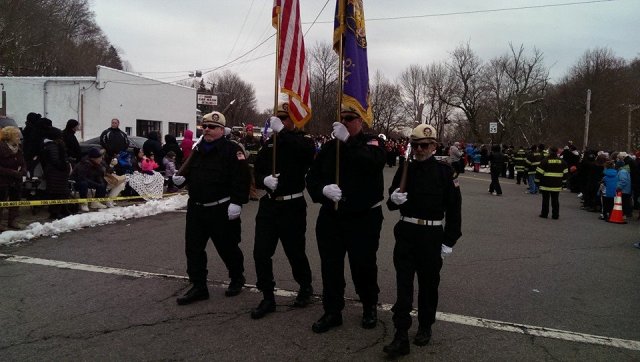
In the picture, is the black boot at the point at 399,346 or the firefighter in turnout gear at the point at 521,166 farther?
the firefighter in turnout gear at the point at 521,166

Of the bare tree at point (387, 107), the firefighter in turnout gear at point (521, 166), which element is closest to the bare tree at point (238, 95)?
the bare tree at point (387, 107)

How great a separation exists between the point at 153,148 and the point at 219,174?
9.39m

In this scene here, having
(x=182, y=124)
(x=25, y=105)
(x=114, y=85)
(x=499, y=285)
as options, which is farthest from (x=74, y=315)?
(x=182, y=124)

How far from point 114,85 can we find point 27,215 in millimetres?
18544

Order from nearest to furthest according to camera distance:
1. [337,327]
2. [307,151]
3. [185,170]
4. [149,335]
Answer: [149,335]
[337,327]
[307,151]
[185,170]

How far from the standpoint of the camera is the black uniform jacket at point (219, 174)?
4.88 m

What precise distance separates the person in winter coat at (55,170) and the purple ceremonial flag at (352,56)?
276 inches

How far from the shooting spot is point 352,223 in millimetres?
4223

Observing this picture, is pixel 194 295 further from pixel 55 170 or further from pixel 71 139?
pixel 71 139

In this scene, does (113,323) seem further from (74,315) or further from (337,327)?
(337,327)

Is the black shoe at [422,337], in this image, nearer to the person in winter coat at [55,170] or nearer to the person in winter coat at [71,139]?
the person in winter coat at [55,170]

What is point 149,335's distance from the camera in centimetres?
397

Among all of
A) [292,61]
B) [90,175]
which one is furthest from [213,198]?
[90,175]

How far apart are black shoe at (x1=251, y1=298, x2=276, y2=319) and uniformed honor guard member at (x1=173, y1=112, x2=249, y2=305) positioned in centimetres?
67
